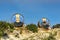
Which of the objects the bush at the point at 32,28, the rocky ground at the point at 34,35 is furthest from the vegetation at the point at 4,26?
the bush at the point at 32,28

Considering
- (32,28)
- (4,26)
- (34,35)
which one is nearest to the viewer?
(4,26)

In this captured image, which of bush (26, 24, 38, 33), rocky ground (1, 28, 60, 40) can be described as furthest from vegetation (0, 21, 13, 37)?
bush (26, 24, 38, 33)

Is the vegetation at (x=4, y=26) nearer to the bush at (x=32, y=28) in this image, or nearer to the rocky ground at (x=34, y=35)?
the rocky ground at (x=34, y=35)

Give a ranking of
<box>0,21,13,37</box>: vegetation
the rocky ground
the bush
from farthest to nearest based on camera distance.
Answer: the bush < the rocky ground < <box>0,21,13,37</box>: vegetation

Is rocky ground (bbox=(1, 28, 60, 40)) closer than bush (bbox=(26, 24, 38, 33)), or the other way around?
rocky ground (bbox=(1, 28, 60, 40))

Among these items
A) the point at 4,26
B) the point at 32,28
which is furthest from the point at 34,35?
the point at 4,26

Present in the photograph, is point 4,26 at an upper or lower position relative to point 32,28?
upper

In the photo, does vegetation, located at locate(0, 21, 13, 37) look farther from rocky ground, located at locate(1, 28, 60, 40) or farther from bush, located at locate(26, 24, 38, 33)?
bush, located at locate(26, 24, 38, 33)

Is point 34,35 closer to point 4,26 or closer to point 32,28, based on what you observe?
point 32,28

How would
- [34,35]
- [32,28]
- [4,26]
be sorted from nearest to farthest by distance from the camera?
1. [4,26]
2. [34,35]
3. [32,28]

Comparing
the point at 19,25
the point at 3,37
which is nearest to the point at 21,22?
the point at 19,25

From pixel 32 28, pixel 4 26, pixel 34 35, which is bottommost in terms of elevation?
pixel 34 35

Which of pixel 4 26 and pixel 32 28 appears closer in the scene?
pixel 4 26

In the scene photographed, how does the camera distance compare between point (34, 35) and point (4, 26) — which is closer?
point (4, 26)
